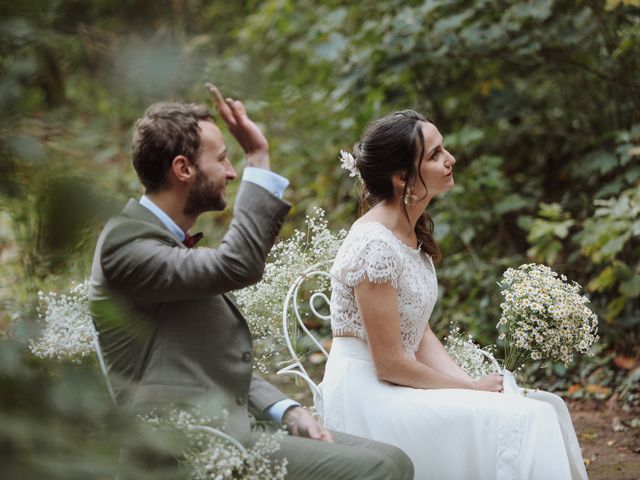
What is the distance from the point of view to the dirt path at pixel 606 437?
3225 mm

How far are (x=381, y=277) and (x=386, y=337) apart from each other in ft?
0.56

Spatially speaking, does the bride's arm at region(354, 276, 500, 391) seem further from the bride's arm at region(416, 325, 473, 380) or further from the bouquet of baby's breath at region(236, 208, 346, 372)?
the bouquet of baby's breath at region(236, 208, 346, 372)

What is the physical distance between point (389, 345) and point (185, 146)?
0.85 meters

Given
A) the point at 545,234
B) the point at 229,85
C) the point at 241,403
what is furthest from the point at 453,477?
the point at 545,234

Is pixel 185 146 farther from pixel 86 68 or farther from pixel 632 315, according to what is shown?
pixel 632 315

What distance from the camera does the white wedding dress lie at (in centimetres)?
218

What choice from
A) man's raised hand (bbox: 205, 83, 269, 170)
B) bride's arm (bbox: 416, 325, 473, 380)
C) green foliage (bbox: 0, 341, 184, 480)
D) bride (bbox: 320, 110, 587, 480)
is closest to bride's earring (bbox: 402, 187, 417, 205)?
bride (bbox: 320, 110, 587, 480)

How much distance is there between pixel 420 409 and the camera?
2.28 metres

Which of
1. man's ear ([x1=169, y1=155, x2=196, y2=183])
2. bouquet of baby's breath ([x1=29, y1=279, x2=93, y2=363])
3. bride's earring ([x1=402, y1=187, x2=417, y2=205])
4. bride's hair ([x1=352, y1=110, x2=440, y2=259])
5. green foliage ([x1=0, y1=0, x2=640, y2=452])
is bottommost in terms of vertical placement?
green foliage ([x1=0, y1=0, x2=640, y2=452])

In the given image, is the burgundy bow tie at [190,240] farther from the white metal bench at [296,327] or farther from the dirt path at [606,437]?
the dirt path at [606,437]

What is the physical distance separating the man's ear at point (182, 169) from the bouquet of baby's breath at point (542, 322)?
1.03 metres

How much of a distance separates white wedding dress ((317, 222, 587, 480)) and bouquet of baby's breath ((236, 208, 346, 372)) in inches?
8.6

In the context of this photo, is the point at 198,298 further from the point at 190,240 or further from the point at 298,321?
the point at 298,321

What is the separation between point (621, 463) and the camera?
330 centimetres
